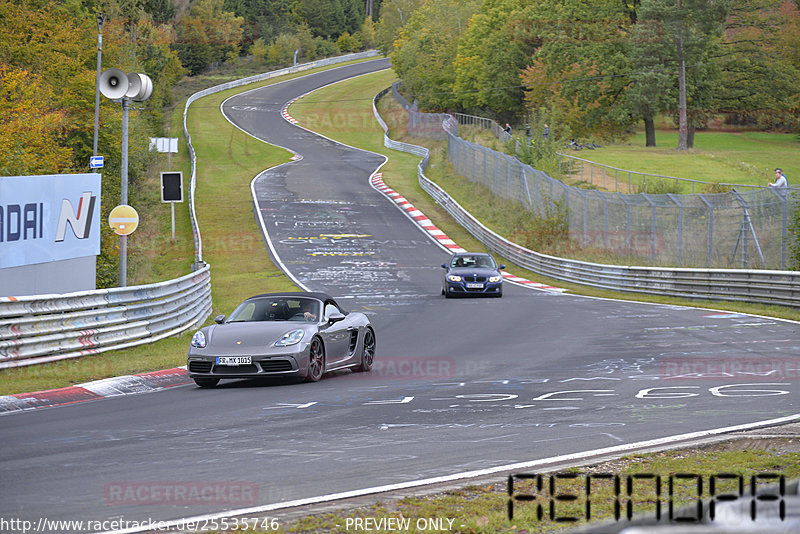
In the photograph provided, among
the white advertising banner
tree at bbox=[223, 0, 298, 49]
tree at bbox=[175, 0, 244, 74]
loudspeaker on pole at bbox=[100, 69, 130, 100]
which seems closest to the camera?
the white advertising banner

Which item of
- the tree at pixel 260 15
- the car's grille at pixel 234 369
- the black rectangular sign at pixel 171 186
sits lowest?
the car's grille at pixel 234 369

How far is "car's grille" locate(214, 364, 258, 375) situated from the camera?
13602 millimetres

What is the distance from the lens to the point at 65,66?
60.5 metres

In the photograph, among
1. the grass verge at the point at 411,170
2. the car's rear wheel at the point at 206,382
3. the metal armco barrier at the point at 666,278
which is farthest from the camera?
the grass verge at the point at 411,170

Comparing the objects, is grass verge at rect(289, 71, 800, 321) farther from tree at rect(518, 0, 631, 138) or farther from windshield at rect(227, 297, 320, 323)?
windshield at rect(227, 297, 320, 323)

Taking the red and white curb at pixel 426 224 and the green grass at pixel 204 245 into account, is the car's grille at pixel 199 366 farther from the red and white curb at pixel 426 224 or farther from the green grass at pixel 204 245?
the red and white curb at pixel 426 224

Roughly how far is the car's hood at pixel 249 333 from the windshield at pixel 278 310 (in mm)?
313

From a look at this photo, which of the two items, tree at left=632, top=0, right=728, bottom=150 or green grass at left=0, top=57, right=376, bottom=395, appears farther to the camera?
tree at left=632, top=0, right=728, bottom=150

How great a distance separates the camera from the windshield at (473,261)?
103ft

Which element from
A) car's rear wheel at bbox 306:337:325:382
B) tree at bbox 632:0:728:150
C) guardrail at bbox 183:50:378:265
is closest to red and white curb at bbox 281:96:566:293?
guardrail at bbox 183:50:378:265

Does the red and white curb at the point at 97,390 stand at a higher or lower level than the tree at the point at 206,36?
lower

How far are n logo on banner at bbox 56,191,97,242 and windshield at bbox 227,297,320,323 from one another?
Result: 5670mm

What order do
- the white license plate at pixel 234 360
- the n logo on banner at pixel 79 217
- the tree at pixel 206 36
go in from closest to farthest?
1. the white license plate at pixel 234 360
2. the n logo on banner at pixel 79 217
3. the tree at pixel 206 36

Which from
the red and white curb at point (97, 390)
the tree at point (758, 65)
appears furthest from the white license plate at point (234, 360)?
the tree at point (758, 65)
